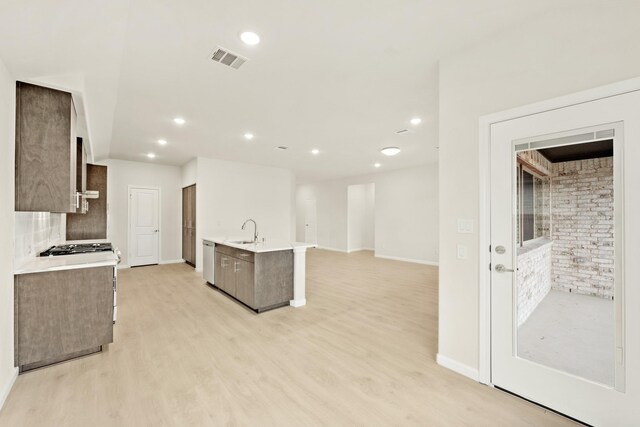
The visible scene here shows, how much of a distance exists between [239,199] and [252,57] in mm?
5024

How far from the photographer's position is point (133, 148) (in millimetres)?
5766

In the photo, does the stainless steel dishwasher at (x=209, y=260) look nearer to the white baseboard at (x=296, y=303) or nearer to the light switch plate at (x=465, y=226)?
the white baseboard at (x=296, y=303)

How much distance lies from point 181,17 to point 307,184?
966 centimetres

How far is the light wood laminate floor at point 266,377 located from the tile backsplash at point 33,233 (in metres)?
1.12

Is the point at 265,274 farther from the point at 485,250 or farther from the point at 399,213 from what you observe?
the point at 399,213

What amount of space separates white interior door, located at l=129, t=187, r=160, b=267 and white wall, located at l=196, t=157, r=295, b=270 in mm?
1649

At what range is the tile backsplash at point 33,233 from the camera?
100 inches

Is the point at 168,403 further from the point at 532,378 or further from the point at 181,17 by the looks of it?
the point at 181,17

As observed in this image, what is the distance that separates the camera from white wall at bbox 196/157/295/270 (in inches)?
259

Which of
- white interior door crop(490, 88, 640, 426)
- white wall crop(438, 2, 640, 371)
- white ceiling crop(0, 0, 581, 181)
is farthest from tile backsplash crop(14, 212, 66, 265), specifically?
white interior door crop(490, 88, 640, 426)

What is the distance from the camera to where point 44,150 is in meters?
2.42

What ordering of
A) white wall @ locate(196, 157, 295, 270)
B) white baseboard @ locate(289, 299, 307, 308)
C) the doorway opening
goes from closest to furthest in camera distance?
the doorway opening → white baseboard @ locate(289, 299, 307, 308) → white wall @ locate(196, 157, 295, 270)

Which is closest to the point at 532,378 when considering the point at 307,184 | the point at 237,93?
the point at 237,93

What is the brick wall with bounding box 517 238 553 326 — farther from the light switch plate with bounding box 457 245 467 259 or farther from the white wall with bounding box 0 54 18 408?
the white wall with bounding box 0 54 18 408
